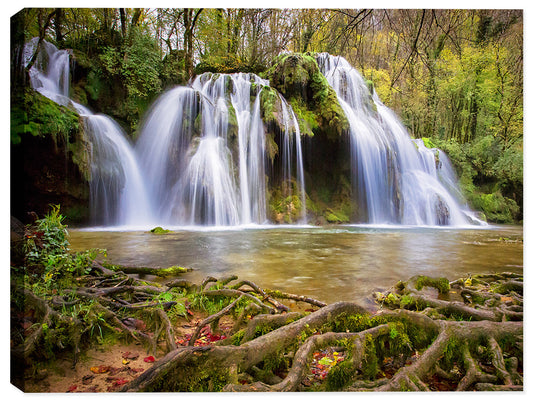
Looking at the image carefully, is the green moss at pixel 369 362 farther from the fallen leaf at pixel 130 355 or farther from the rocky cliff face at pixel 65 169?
the rocky cliff face at pixel 65 169

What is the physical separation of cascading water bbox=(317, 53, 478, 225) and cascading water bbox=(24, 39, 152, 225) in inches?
248

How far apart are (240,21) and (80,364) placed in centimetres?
379

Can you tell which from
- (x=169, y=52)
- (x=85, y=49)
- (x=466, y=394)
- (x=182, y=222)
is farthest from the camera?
(x=182, y=222)

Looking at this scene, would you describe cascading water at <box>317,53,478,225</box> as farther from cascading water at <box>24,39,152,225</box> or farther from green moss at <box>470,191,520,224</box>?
cascading water at <box>24,39,152,225</box>

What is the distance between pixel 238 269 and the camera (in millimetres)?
3246

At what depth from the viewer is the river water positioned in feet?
9.60

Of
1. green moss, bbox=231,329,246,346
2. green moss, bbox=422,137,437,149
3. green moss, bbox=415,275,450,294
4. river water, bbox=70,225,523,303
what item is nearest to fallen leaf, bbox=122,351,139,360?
green moss, bbox=231,329,246,346

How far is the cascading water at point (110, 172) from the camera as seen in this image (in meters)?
6.85

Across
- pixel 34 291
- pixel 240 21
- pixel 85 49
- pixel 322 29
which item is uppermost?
pixel 85 49

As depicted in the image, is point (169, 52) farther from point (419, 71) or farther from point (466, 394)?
point (466, 394)

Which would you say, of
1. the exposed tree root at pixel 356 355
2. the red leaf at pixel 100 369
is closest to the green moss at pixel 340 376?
the exposed tree root at pixel 356 355

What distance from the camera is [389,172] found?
385 inches

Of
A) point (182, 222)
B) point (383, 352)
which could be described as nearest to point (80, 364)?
point (383, 352)

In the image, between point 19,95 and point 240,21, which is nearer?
point 19,95
